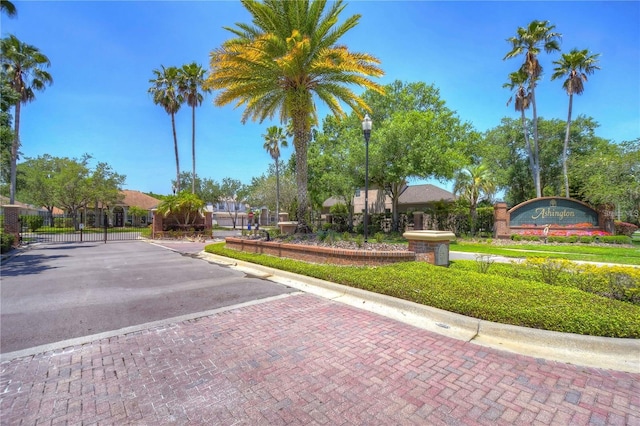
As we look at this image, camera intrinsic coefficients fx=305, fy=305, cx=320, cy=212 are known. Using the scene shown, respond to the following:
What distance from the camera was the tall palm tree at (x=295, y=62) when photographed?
10844mm

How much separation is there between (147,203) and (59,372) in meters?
56.1

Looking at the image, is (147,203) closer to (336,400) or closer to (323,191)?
(323,191)

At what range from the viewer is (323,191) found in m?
27.2

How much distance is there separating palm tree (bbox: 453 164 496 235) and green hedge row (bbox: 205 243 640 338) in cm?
1696

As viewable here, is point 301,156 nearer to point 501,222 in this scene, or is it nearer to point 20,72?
point 501,222

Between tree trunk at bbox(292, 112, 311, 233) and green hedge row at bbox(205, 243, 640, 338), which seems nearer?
green hedge row at bbox(205, 243, 640, 338)

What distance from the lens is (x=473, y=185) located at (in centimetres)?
2253

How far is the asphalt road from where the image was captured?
16.5 feet

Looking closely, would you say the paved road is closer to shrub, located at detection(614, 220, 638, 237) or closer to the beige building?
shrub, located at detection(614, 220, 638, 237)

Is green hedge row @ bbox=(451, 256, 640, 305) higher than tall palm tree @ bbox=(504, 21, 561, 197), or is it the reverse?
tall palm tree @ bbox=(504, 21, 561, 197)

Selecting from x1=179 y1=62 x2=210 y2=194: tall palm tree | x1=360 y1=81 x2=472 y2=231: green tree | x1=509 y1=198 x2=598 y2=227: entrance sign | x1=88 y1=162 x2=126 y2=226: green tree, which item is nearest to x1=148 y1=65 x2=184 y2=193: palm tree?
x1=179 y1=62 x2=210 y2=194: tall palm tree

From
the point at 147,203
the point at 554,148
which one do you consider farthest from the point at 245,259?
the point at 147,203

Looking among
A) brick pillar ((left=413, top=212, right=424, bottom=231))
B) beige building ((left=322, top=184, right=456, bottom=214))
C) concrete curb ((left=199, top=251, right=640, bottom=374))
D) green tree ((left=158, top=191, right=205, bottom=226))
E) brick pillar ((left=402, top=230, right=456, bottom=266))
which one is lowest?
concrete curb ((left=199, top=251, right=640, bottom=374))

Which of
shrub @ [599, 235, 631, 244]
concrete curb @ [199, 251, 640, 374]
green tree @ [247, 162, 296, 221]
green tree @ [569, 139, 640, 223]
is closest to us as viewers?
concrete curb @ [199, 251, 640, 374]
